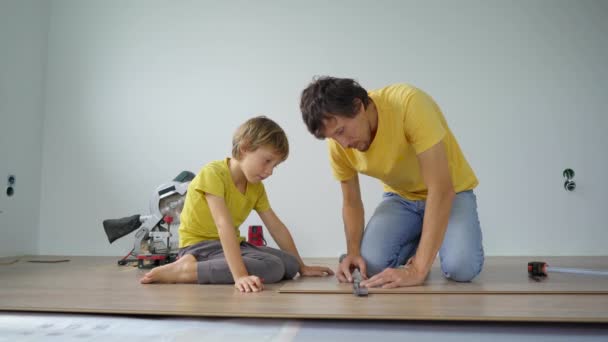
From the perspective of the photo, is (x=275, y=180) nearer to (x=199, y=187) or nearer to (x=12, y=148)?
(x=199, y=187)

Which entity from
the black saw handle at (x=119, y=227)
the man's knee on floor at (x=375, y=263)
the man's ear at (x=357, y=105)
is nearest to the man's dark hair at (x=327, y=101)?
the man's ear at (x=357, y=105)

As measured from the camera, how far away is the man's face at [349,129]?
4.75 feet

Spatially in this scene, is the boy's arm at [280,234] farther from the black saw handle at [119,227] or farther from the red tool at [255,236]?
the black saw handle at [119,227]

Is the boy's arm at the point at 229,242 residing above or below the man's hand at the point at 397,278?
above

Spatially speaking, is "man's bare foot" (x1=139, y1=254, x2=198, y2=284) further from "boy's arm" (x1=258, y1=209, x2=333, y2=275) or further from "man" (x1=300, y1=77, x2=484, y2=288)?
"man" (x1=300, y1=77, x2=484, y2=288)

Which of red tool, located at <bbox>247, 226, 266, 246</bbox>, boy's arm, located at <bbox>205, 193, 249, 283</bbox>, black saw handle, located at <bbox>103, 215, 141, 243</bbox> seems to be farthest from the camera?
red tool, located at <bbox>247, 226, 266, 246</bbox>

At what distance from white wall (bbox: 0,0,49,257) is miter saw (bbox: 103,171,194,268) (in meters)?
1.02

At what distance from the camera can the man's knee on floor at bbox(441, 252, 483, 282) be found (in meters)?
1.74

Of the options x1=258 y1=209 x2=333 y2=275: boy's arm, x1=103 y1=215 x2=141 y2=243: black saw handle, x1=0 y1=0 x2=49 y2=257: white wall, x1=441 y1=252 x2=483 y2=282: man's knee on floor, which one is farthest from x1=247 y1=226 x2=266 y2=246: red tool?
x1=0 y1=0 x2=49 y2=257: white wall

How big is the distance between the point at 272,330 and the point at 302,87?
2510 millimetres

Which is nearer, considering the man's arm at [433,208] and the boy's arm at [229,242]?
the man's arm at [433,208]

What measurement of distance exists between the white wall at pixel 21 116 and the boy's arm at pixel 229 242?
7.45ft

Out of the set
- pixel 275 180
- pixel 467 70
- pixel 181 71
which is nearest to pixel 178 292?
pixel 275 180

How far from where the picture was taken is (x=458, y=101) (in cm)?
328
